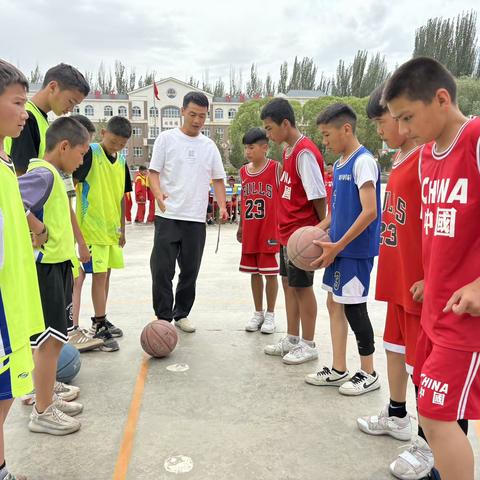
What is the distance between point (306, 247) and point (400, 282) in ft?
2.82

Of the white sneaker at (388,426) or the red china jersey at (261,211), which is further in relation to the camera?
the red china jersey at (261,211)

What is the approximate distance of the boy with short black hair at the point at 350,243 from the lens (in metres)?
3.11

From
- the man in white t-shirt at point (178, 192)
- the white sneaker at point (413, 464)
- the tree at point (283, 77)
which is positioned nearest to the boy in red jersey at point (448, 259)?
the white sneaker at point (413, 464)

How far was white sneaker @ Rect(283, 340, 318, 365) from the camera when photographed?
12.5 ft

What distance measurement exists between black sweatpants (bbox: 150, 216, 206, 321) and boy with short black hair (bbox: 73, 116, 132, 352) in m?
0.45

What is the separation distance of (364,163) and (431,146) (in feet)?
3.49

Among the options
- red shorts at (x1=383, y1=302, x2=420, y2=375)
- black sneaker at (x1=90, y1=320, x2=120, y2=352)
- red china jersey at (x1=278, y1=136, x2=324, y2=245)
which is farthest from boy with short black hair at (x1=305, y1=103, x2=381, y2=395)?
black sneaker at (x1=90, y1=320, x2=120, y2=352)

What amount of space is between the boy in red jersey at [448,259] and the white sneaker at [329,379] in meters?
1.59

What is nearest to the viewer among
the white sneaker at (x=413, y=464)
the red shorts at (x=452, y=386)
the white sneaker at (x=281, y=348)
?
the red shorts at (x=452, y=386)

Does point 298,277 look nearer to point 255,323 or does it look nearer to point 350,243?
point 350,243

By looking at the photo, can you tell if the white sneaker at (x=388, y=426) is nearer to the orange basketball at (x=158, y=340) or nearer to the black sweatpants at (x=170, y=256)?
the orange basketball at (x=158, y=340)

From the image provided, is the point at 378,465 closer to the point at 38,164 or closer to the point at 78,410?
the point at 78,410

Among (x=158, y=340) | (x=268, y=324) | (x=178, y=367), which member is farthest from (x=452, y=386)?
(x=268, y=324)

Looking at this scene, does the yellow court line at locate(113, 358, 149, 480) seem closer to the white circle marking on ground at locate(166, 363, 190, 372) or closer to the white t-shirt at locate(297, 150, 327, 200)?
the white circle marking on ground at locate(166, 363, 190, 372)
